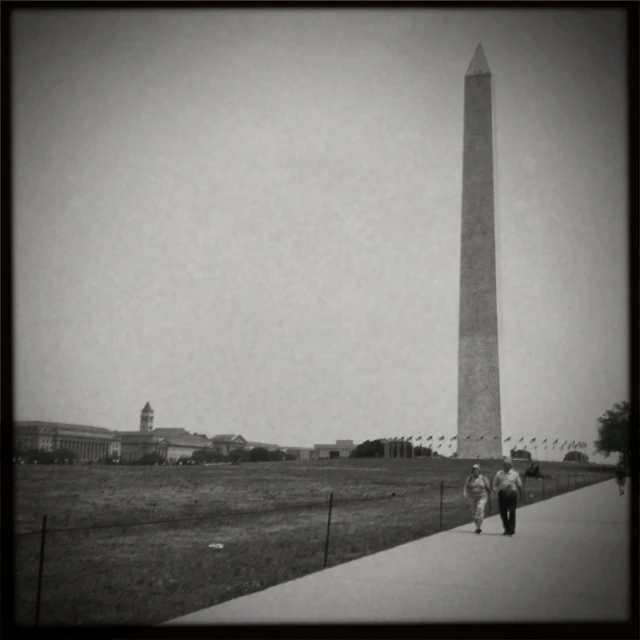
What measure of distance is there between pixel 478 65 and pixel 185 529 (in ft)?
16.1

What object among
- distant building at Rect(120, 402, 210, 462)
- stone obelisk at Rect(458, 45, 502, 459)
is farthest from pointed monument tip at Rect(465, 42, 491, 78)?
distant building at Rect(120, 402, 210, 462)

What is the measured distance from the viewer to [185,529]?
732 centimetres

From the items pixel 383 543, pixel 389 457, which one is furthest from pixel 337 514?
pixel 389 457

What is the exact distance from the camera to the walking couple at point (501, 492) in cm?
786

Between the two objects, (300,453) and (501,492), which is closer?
(300,453)

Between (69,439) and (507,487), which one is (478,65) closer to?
(507,487)

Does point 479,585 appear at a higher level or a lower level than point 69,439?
lower

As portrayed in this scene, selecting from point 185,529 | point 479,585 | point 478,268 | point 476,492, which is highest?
point 478,268

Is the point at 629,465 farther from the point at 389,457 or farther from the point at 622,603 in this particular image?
the point at 389,457

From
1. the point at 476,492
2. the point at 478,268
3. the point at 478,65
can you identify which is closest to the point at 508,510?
the point at 476,492

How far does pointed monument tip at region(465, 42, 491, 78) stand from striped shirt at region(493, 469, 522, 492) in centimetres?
397

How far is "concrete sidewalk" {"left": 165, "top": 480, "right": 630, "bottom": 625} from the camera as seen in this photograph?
5914 mm

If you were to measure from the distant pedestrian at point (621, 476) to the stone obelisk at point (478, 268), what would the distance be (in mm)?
1938

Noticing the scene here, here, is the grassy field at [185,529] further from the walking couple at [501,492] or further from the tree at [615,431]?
the walking couple at [501,492]
